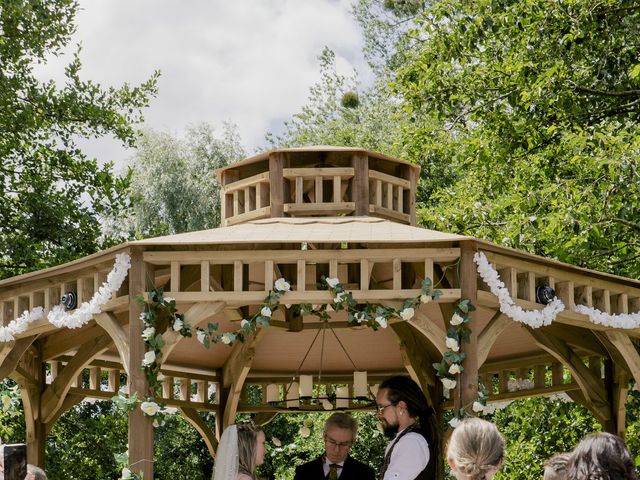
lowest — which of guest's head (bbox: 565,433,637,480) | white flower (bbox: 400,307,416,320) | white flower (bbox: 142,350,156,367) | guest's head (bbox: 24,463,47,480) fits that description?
guest's head (bbox: 24,463,47,480)

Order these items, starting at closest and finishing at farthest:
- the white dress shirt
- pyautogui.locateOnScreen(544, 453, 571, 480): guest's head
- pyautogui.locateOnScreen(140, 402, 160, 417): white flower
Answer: pyautogui.locateOnScreen(544, 453, 571, 480): guest's head
the white dress shirt
pyautogui.locateOnScreen(140, 402, 160, 417): white flower

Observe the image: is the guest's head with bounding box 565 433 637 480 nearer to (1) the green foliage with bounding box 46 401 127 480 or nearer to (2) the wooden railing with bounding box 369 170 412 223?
(2) the wooden railing with bounding box 369 170 412 223

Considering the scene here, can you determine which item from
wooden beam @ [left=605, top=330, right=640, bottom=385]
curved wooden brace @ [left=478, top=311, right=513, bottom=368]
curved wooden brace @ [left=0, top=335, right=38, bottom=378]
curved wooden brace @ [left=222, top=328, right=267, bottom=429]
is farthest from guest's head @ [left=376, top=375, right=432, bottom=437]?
curved wooden brace @ [left=222, top=328, right=267, bottom=429]

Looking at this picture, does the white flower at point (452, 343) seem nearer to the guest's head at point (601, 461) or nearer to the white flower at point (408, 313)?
the white flower at point (408, 313)

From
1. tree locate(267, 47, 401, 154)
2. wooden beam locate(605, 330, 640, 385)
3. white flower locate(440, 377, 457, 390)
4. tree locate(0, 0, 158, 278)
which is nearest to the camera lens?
white flower locate(440, 377, 457, 390)

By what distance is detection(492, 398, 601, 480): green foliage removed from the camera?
16.6m

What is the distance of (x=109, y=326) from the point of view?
8500 mm

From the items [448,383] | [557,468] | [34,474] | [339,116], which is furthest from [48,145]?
[339,116]

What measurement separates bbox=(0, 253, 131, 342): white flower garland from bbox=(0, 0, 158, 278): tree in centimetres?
696

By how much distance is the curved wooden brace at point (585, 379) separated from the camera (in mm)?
10641

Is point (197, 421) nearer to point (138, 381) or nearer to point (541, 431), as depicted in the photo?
point (138, 381)

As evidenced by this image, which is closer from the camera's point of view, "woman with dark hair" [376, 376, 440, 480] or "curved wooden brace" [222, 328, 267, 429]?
"woman with dark hair" [376, 376, 440, 480]

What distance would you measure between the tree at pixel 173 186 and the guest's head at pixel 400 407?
19.0 meters

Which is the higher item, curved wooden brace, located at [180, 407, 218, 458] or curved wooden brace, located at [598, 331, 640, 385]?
curved wooden brace, located at [598, 331, 640, 385]
